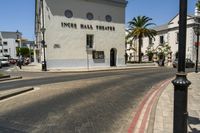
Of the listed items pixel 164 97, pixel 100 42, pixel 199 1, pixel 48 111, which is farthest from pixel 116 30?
pixel 48 111

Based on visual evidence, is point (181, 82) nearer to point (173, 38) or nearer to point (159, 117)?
point (159, 117)

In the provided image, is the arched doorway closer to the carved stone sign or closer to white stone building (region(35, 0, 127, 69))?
white stone building (region(35, 0, 127, 69))

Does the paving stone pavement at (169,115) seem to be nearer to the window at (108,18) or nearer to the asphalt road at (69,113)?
the asphalt road at (69,113)

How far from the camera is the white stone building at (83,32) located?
34.0 metres

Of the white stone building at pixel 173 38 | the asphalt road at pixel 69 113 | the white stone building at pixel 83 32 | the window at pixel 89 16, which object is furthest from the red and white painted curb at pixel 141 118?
the white stone building at pixel 173 38

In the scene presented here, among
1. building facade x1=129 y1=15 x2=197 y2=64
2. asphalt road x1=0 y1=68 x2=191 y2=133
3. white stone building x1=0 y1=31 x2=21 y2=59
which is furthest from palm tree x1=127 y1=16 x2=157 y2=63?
white stone building x1=0 y1=31 x2=21 y2=59

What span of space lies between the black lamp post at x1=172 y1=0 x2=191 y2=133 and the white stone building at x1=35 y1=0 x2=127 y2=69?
30578 mm

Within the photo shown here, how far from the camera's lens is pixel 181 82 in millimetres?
4336

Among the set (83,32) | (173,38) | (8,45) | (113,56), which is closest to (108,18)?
(83,32)

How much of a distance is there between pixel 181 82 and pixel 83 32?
3281cm

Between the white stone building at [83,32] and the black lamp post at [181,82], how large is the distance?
3058cm

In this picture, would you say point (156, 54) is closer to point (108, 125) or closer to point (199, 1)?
point (199, 1)

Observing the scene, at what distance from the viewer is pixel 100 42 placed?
38156mm

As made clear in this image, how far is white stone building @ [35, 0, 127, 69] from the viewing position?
1340 inches
